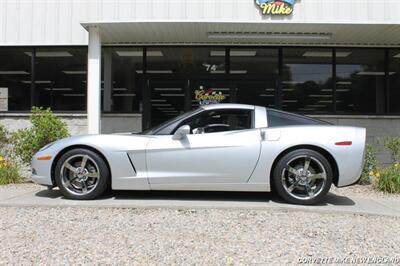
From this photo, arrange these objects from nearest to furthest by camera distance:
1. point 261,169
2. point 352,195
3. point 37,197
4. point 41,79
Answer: point 261,169 → point 37,197 → point 352,195 → point 41,79

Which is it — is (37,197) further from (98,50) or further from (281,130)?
(98,50)

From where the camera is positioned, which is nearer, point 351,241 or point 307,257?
point 307,257

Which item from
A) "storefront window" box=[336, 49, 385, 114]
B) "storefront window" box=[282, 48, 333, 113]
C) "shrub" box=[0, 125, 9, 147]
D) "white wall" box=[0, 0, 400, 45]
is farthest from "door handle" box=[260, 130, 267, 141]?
"shrub" box=[0, 125, 9, 147]

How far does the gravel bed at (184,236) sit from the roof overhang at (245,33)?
491 cm

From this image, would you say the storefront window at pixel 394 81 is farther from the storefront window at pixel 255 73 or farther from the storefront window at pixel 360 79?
the storefront window at pixel 255 73

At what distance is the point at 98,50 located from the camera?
9.50m

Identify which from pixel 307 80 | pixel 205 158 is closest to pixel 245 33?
pixel 307 80

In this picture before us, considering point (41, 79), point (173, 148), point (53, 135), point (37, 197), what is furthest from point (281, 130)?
point (41, 79)

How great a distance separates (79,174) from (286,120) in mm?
2808

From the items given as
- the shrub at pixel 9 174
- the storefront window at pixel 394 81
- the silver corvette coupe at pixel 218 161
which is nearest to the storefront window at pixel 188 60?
the storefront window at pixel 394 81

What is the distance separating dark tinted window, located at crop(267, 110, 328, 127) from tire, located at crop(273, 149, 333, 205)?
0.46 m

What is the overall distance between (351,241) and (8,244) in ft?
10.5

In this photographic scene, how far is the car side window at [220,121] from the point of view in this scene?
617cm

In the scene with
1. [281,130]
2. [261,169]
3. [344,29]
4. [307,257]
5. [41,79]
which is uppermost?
[344,29]
